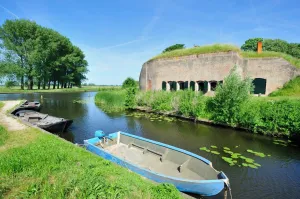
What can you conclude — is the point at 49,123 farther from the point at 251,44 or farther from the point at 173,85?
the point at 251,44

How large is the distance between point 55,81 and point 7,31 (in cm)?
1903

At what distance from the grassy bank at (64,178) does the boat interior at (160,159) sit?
1.69m

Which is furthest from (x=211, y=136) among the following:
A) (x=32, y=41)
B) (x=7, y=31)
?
(x=7, y=31)

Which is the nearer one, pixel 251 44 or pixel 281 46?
pixel 281 46

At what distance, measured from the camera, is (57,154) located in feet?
17.4

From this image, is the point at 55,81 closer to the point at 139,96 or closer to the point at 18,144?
the point at 139,96

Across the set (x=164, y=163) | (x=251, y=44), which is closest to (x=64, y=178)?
(x=164, y=163)

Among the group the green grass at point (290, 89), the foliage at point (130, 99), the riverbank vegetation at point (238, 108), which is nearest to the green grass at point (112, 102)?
the foliage at point (130, 99)

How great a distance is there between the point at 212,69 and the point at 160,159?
1867 cm

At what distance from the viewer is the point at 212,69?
22.6m

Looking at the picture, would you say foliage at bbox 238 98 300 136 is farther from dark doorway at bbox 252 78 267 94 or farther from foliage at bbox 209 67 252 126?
dark doorway at bbox 252 78 267 94

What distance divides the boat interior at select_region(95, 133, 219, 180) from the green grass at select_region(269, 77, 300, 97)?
54.3 feet

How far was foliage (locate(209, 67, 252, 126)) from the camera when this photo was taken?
13.5m

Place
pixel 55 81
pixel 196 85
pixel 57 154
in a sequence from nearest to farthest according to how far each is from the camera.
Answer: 1. pixel 57 154
2. pixel 196 85
3. pixel 55 81
